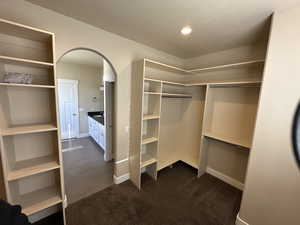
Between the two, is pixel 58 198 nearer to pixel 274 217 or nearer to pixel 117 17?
pixel 117 17

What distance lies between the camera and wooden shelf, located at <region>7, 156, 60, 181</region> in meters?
1.28

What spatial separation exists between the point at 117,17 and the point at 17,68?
1.30 metres

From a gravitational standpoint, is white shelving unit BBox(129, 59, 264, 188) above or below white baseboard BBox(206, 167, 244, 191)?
above

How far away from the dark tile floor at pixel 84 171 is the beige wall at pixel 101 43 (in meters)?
0.68

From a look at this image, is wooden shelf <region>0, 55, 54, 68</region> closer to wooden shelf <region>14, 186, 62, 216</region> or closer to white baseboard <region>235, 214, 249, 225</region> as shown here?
wooden shelf <region>14, 186, 62, 216</region>

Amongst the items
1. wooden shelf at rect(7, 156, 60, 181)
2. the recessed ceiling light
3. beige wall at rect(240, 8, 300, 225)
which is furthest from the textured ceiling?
wooden shelf at rect(7, 156, 60, 181)

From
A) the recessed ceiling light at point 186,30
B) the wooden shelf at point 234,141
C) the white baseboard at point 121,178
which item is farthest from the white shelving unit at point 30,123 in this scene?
the wooden shelf at point 234,141

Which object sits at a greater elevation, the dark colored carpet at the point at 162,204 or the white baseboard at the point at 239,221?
the white baseboard at the point at 239,221

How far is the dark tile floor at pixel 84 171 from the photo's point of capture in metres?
2.24

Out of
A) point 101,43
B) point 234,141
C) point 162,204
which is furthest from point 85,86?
point 234,141

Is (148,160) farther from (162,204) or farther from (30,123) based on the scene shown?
(30,123)

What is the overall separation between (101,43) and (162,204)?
8.98 ft

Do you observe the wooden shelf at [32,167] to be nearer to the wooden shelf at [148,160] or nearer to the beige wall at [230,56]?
the wooden shelf at [148,160]

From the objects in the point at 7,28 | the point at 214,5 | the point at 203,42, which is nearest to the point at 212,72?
the point at 203,42
